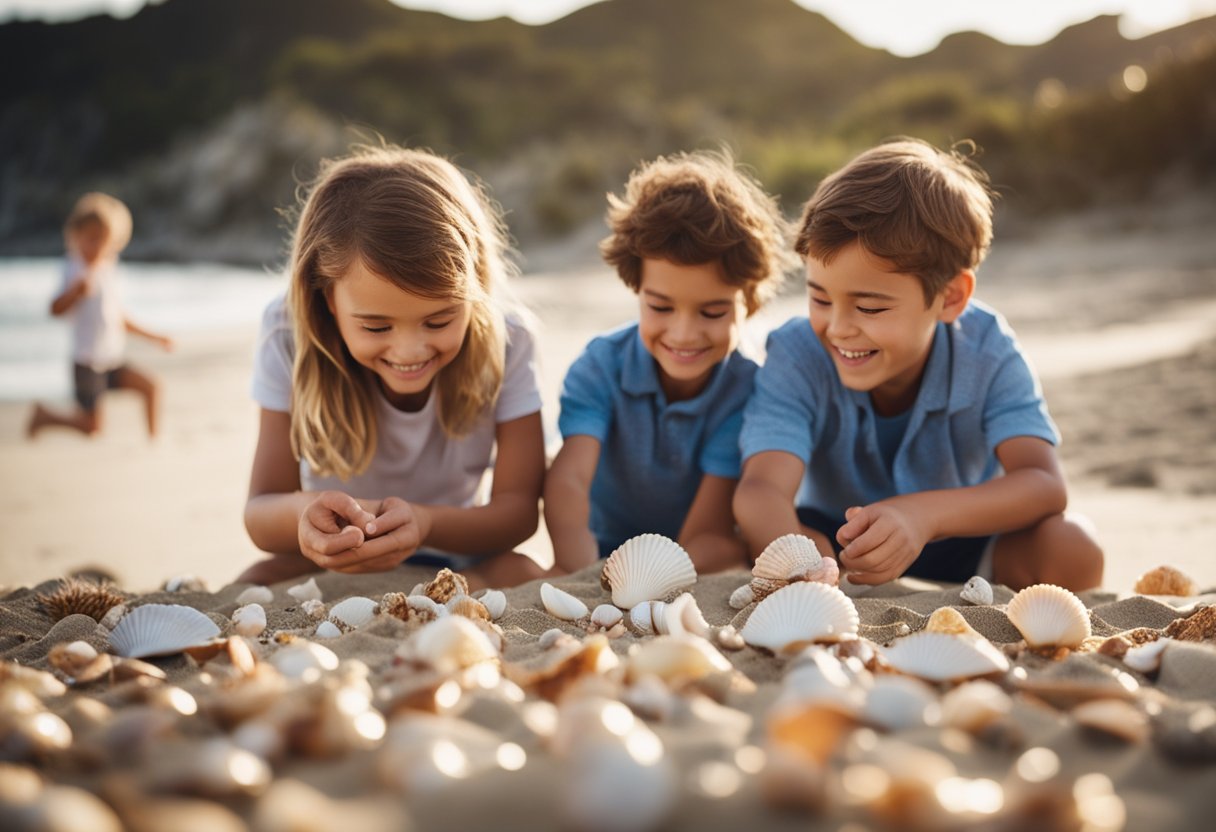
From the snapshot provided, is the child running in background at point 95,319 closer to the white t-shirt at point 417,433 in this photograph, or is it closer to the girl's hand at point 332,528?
the white t-shirt at point 417,433

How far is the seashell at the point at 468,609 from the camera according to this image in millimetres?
1992

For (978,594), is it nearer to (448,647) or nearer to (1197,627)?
(1197,627)

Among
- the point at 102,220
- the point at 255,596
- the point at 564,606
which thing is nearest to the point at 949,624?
the point at 564,606

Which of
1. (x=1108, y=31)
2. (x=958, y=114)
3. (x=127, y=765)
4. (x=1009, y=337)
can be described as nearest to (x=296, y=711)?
(x=127, y=765)

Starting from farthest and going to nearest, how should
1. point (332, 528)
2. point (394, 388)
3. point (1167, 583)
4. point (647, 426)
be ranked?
point (647, 426), point (394, 388), point (1167, 583), point (332, 528)

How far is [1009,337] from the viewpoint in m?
2.81

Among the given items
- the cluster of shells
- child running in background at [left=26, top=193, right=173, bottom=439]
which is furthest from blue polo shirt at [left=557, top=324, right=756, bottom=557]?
child running in background at [left=26, top=193, right=173, bottom=439]

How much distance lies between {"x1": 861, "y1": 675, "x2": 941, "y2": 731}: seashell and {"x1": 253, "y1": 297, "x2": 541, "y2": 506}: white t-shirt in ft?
5.95

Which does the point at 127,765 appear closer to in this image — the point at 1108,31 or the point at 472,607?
the point at 472,607

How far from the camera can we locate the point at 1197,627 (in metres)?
1.92

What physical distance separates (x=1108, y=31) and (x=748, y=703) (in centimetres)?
5234

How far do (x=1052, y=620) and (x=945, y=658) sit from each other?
390 mm

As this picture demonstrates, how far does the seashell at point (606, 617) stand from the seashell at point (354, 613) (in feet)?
1.53

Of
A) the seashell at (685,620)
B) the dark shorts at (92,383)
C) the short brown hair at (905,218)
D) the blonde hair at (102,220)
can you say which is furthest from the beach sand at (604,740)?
the blonde hair at (102,220)
